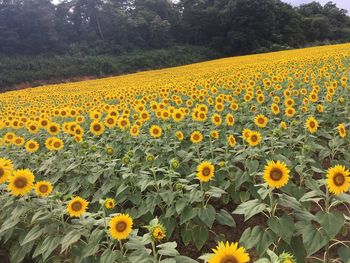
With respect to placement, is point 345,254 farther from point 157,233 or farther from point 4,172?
point 4,172

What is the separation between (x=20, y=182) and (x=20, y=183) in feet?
0.03

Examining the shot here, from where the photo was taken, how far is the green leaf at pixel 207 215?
12.0 ft

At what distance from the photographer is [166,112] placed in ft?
21.3

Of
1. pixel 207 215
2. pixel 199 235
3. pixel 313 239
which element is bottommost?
pixel 199 235

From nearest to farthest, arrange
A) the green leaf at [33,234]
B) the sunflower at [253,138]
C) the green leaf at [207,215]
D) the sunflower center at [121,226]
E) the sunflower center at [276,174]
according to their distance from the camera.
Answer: the sunflower center at [121,226] < the sunflower center at [276,174] < the green leaf at [33,234] < the green leaf at [207,215] < the sunflower at [253,138]

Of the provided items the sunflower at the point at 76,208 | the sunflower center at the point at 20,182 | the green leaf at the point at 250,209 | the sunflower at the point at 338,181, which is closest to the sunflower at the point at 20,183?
the sunflower center at the point at 20,182

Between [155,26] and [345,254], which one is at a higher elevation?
[155,26]

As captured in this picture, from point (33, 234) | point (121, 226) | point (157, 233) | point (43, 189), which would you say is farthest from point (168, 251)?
point (43, 189)

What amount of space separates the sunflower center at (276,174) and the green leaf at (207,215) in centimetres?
88

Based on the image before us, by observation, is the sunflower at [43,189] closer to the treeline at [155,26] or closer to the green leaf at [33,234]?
the green leaf at [33,234]

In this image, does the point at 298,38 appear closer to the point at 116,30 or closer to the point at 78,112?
the point at 116,30

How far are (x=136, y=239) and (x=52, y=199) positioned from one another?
108 cm

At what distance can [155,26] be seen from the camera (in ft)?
170

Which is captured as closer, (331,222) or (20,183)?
(331,222)
